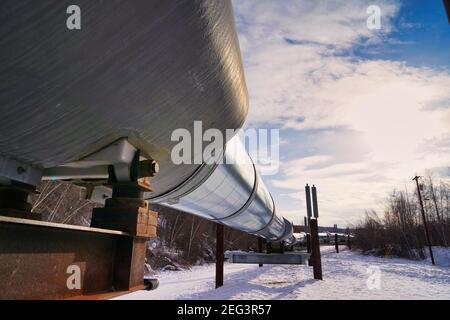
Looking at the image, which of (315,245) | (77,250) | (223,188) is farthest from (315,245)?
(77,250)

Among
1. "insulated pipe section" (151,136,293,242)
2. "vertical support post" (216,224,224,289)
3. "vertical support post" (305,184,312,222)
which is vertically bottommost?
"vertical support post" (216,224,224,289)

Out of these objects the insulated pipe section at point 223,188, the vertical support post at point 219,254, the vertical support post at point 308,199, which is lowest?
the vertical support post at point 219,254

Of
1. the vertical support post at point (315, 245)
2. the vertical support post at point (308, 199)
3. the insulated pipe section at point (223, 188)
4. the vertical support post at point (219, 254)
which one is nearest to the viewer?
the insulated pipe section at point (223, 188)

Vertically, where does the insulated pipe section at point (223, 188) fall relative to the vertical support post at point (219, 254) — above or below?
above

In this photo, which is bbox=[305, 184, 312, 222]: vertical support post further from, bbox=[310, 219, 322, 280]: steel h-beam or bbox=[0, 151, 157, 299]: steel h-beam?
bbox=[0, 151, 157, 299]: steel h-beam

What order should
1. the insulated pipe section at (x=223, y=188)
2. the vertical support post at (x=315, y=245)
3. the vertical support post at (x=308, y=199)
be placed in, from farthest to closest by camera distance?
the vertical support post at (x=315, y=245) → the vertical support post at (x=308, y=199) → the insulated pipe section at (x=223, y=188)

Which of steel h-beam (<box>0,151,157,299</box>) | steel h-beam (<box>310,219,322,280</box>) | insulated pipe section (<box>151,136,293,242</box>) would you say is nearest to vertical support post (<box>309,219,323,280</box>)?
steel h-beam (<box>310,219,322,280</box>)

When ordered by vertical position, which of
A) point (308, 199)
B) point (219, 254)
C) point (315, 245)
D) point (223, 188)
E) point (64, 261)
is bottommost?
point (219, 254)

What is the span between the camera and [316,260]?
27.6ft

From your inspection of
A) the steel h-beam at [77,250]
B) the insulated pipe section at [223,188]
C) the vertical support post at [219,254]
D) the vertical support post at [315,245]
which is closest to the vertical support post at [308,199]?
the vertical support post at [315,245]

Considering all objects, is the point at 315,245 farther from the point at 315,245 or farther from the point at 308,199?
the point at 308,199

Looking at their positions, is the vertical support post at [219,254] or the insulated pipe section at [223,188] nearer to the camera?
the insulated pipe section at [223,188]

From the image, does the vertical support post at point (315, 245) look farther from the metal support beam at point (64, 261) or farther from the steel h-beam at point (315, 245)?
the metal support beam at point (64, 261)
